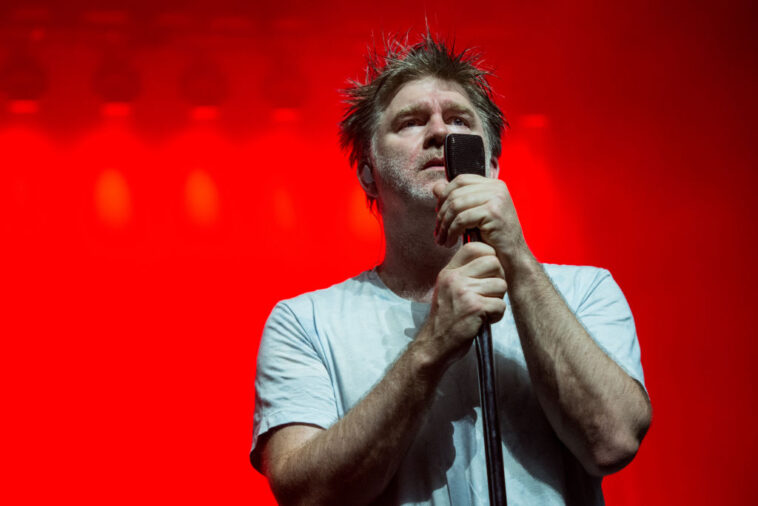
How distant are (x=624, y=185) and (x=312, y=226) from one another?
91 centimetres

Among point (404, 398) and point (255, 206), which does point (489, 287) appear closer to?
point (404, 398)

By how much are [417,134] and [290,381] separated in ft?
1.82

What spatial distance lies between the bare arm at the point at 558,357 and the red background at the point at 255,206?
1.11m

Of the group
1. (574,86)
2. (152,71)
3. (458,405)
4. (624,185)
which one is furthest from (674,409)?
(152,71)

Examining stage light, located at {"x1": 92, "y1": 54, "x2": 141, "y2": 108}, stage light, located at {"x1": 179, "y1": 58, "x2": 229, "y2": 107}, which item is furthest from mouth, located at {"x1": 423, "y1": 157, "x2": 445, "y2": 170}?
stage light, located at {"x1": 92, "y1": 54, "x2": 141, "y2": 108}

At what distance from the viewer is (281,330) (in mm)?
1360

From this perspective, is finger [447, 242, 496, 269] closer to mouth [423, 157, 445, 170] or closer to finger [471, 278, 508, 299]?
finger [471, 278, 508, 299]

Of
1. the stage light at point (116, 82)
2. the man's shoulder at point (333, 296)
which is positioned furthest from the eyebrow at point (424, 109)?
the stage light at point (116, 82)

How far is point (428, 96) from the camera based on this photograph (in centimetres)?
158

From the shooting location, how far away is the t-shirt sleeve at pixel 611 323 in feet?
3.99

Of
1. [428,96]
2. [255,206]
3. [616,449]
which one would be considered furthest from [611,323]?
[255,206]

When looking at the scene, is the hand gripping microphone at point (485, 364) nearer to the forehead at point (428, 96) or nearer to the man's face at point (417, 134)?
the man's face at point (417, 134)

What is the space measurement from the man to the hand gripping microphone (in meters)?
0.02

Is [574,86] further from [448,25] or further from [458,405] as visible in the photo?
[458,405]
